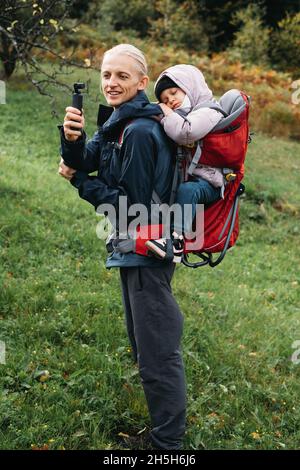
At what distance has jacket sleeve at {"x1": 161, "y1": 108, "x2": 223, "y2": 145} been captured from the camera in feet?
9.91

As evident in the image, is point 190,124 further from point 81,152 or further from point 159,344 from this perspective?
point 159,344

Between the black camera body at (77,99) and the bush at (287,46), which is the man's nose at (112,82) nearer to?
the black camera body at (77,99)

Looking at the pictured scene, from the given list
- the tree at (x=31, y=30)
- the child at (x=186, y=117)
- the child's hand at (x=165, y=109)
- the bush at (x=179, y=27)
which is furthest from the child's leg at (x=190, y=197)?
the bush at (x=179, y=27)

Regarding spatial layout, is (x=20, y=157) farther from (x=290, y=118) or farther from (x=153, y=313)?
(x=290, y=118)

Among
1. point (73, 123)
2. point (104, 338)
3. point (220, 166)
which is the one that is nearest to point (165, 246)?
point (220, 166)

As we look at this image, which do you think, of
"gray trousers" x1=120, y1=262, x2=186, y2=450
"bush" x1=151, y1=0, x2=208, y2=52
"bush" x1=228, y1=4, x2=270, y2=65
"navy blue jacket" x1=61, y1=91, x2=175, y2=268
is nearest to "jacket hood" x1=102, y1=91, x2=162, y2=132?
"navy blue jacket" x1=61, y1=91, x2=175, y2=268

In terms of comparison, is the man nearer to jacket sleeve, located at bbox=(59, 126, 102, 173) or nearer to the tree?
jacket sleeve, located at bbox=(59, 126, 102, 173)

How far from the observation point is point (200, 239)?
3.37 m

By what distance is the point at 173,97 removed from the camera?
3227 millimetres

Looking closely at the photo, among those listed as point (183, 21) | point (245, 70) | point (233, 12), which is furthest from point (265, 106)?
point (233, 12)

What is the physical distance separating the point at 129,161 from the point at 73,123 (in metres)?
0.35

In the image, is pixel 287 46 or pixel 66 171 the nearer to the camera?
pixel 66 171

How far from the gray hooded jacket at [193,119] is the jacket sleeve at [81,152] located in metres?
0.46

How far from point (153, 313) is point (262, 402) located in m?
1.64
